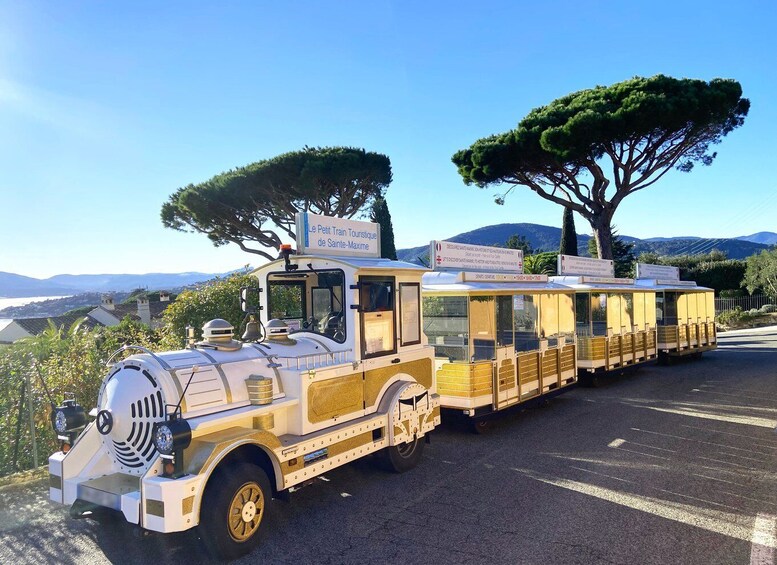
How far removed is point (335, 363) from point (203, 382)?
142cm

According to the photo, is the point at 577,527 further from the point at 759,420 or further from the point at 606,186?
the point at 606,186


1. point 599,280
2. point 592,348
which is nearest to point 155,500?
point 592,348

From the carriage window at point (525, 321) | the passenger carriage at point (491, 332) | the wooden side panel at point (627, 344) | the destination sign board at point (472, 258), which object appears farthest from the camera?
the wooden side panel at point (627, 344)

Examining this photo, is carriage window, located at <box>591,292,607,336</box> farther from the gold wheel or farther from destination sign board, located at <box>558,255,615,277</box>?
the gold wheel

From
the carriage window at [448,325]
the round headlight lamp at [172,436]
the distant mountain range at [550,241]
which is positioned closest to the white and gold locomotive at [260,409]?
the round headlight lamp at [172,436]

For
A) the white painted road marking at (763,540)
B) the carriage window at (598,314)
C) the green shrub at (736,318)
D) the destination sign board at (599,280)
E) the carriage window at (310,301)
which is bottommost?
the white painted road marking at (763,540)

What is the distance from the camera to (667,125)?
20266mm

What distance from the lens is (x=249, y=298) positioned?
247 inches

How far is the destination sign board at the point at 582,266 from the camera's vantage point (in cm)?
1305

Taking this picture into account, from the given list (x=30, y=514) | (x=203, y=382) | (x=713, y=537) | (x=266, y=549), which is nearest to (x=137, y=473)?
(x=203, y=382)

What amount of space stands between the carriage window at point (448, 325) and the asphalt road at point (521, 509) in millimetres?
1243

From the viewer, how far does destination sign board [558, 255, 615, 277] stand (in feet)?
42.8

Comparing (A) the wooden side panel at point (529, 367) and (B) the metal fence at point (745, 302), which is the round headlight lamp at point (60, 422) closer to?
(A) the wooden side panel at point (529, 367)

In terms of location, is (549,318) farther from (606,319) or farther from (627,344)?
(627,344)
